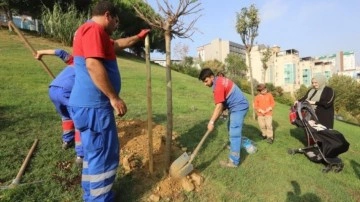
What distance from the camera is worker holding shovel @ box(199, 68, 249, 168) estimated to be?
5.59 m

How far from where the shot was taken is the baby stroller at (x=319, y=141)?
6.84 metres

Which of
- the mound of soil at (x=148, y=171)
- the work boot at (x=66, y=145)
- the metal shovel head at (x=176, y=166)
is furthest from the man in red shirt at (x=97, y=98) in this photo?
the work boot at (x=66, y=145)

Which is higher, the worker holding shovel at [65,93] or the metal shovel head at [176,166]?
the worker holding shovel at [65,93]

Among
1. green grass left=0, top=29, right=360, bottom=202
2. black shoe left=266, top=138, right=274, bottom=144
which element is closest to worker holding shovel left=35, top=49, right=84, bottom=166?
green grass left=0, top=29, right=360, bottom=202

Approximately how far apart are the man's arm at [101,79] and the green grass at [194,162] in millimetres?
1538

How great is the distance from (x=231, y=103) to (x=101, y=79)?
3.13 metres

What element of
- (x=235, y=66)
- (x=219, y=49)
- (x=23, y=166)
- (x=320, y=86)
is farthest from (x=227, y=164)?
(x=219, y=49)

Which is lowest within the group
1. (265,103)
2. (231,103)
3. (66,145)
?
(66,145)

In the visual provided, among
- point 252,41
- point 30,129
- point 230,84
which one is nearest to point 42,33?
point 252,41

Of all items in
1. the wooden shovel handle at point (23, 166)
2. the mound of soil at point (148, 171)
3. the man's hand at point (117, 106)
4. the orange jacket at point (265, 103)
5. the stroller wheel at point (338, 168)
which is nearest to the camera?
the man's hand at point (117, 106)

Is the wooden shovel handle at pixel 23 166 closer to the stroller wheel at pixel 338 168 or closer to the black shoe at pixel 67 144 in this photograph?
the black shoe at pixel 67 144

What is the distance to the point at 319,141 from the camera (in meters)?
7.11

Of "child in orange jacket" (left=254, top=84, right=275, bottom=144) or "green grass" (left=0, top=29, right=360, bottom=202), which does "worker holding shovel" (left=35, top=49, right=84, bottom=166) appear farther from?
"child in orange jacket" (left=254, top=84, right=275, bottom=144)

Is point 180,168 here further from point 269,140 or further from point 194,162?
point 269,140
